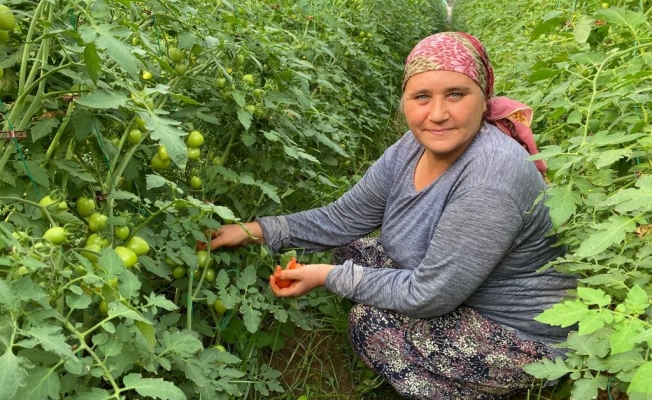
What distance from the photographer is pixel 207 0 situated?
216 centimetres

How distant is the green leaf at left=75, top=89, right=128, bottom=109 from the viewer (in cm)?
137

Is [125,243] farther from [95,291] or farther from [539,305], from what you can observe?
[539,305]

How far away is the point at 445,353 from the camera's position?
201cm

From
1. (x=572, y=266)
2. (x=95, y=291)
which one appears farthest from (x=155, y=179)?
(x=572, y=266)

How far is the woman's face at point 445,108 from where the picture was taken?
1.83 meters

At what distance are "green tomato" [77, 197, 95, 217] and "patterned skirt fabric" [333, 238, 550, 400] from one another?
952mm

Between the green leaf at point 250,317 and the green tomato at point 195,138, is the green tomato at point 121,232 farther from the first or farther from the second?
the green leaf at point 250,317

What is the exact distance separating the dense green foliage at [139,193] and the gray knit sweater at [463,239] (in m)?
0.26

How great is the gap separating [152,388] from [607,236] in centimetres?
93

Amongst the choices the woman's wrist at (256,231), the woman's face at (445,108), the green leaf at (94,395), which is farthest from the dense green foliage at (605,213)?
the woman's wrist at (256,231)

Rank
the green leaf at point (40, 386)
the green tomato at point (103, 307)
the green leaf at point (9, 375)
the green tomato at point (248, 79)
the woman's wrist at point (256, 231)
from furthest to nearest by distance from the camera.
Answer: the woman's wrist at point (256, 231) < the green tomato at point (248, 79) < the green tomato at point (103, 307) < the green leaf at point (40, 386) < the green leaf at point (9, 375)

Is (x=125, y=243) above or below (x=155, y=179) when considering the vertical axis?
below

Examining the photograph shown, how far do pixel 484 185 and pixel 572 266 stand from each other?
13.2 inches

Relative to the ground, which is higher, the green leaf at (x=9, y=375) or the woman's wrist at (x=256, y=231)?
the green leaf at (x=9, y=375)
